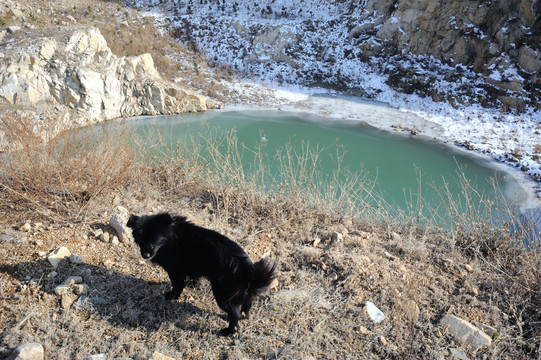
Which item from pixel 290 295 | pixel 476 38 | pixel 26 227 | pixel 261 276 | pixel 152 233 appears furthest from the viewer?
pixel 476 38

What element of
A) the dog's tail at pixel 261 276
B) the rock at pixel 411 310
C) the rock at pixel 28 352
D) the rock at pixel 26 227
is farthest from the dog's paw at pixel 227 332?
the rock at pixel 26 227

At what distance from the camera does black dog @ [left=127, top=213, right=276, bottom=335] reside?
2.25 m

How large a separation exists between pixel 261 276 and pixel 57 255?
1874 millimetres

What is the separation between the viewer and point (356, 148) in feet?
39.6

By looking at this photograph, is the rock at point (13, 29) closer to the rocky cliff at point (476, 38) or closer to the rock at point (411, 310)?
the rock at point (411, 310)

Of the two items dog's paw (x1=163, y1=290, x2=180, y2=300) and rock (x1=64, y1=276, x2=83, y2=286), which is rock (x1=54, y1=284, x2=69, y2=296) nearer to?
rock (x1=64, y1=276, x2=83, y2=286)

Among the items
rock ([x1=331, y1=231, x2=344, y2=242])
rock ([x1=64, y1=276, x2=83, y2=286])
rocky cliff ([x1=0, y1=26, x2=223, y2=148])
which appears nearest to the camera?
rock ([x1=64, y1=276, x2=83, y2=286])

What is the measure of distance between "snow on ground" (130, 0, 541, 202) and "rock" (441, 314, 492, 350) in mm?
9776

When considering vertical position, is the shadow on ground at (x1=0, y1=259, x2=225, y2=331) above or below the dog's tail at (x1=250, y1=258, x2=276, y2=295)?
below

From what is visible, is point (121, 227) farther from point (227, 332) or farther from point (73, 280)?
point (227, 332)

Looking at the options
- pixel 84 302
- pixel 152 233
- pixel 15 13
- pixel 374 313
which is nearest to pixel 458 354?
pixel 374 313

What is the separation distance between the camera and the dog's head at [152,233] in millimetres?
2348

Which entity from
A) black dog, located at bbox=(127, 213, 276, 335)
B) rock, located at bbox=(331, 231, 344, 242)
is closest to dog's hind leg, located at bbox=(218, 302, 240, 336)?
black dog, located at bbox=(127, 213, 276, 335)

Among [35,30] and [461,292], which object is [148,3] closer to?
[35,30]
